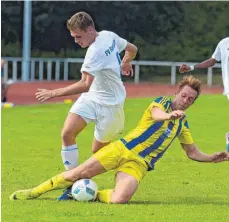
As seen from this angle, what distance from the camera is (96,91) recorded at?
11.2 metres

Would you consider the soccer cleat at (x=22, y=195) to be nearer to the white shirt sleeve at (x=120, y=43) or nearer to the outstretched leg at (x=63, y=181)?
the outstretched leg at (x=63, y=181)

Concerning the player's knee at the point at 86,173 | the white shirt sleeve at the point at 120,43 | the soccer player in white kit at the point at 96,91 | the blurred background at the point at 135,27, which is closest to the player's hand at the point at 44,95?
the soccer player in white kit at the point at 96,91

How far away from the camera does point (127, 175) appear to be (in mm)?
10430

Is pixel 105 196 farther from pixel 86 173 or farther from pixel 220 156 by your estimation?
pixel 220 156

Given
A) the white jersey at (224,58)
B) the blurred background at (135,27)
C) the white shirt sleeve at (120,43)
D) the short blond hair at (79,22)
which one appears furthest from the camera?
the blurred background at (135,27)

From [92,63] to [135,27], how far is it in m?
42.9

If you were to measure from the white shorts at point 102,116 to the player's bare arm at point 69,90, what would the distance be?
356 millimetres

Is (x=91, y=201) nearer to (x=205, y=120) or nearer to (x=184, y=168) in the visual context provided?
(x=184, y=168)

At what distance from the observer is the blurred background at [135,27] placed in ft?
171

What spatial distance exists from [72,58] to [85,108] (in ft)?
129

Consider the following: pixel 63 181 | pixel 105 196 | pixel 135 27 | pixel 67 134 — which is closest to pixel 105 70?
pixel 67 134

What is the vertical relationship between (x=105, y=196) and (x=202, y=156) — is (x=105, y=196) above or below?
below

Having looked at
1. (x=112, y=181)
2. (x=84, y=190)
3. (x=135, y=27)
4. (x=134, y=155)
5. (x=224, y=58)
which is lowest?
(x=135, y=27)

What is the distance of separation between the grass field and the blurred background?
28.9m
